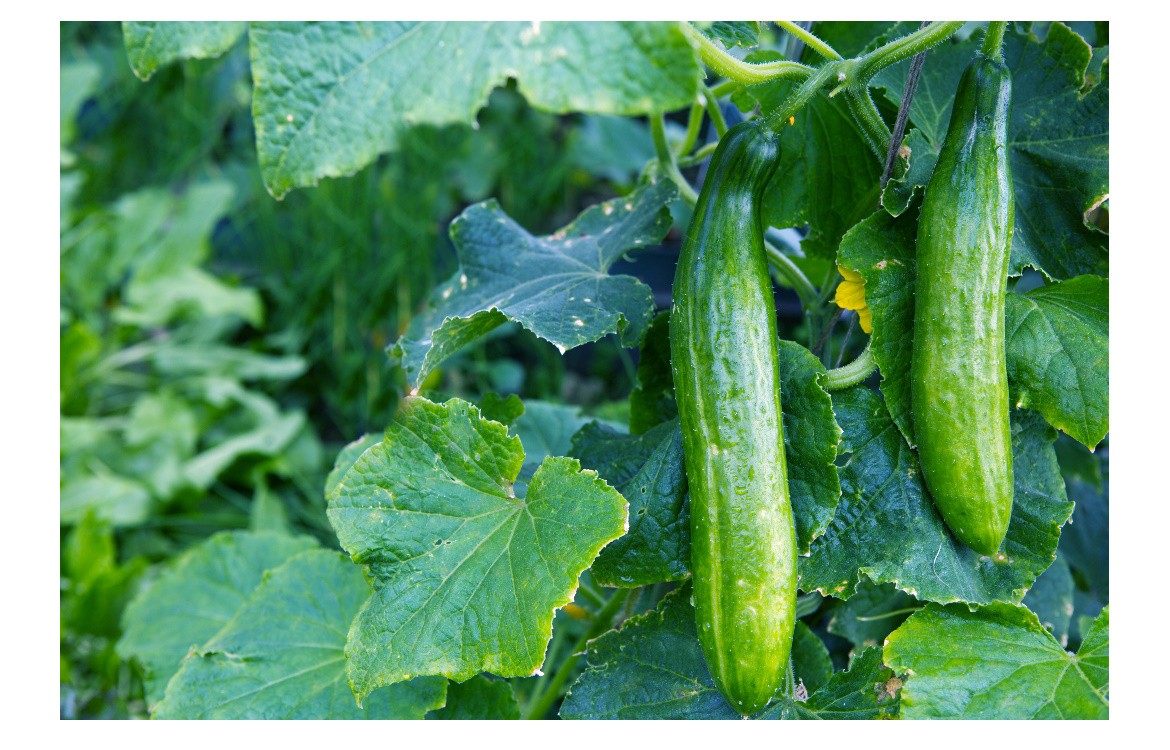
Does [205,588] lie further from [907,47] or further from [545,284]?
[907,47]

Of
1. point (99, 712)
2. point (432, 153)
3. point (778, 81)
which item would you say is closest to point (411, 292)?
point (432, 153)

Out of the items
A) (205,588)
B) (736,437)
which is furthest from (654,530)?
(205,588)

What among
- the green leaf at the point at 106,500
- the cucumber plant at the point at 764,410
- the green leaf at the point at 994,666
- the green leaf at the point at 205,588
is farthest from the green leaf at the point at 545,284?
the green leaf at the point at 106,500

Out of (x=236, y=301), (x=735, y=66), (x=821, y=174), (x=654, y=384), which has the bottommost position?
(x=236, y=301)

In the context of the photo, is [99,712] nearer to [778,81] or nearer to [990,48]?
[778,81]

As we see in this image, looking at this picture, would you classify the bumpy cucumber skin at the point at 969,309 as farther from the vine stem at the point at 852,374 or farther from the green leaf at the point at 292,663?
the green leaf at the point at 292,663

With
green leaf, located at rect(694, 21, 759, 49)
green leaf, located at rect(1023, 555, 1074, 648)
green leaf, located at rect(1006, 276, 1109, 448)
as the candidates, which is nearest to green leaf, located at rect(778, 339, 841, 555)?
green leaf, located at rect(1006, 276, 1109, 448)
